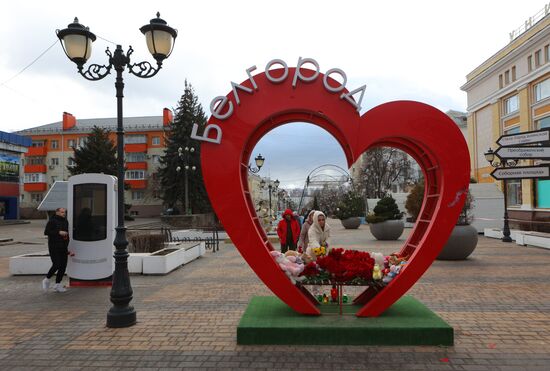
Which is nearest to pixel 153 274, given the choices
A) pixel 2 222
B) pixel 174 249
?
pixel 174 249

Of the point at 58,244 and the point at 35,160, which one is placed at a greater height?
the point at 35,160

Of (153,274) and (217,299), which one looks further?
(153,274)

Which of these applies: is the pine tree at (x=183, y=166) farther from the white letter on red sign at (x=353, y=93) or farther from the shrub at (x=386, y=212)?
the white letter on red sign at (x=353, y=93)

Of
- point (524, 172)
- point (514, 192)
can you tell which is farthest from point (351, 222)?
point (524, 172)

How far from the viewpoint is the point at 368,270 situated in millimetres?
5883

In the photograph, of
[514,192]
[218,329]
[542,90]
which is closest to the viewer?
[218,329]

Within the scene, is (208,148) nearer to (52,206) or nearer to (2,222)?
(52,206)

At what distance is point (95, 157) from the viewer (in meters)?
47.7

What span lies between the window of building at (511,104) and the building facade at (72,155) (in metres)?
43.1

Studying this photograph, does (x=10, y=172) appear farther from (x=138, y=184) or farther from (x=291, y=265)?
(x=291, y=265)

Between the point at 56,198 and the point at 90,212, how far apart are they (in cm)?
1033

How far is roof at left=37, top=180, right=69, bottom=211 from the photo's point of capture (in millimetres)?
17703

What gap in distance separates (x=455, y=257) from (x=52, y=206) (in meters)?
15.8

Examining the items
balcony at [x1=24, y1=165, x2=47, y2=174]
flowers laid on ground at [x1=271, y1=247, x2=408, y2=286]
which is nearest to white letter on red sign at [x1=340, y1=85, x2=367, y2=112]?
flowers laid on ground at [x1=271, y1=247, x2=408, y2=286]
